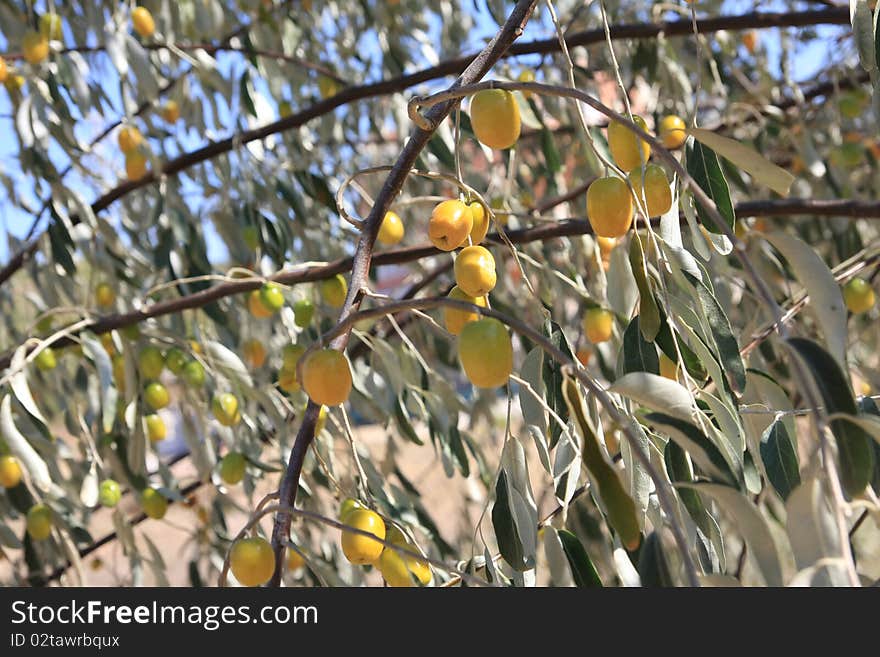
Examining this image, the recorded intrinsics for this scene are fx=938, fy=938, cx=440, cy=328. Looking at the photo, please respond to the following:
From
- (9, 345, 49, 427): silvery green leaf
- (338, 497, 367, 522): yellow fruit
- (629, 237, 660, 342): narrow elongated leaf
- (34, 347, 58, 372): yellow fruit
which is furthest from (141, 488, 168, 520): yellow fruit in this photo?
(629, 237, 660, 342): narrow elongated leaf

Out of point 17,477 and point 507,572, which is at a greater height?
point 17,477

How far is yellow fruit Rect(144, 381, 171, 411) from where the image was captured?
1586 mm

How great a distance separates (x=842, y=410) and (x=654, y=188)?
1.02 feet

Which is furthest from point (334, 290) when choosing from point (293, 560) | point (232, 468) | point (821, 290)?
point (821, 290)

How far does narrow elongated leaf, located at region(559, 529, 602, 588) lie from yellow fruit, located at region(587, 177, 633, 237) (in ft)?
0.79

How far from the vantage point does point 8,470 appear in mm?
1388

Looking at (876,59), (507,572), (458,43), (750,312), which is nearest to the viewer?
(876,59)

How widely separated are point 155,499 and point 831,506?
117cm

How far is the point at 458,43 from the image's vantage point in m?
2.56

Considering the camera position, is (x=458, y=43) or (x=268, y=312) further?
(x=458, y=43)

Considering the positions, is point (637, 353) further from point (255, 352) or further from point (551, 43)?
point (255, 352)

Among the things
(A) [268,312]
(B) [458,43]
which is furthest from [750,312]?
(B) [458,43]

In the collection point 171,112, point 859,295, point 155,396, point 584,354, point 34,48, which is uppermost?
point 171,112
